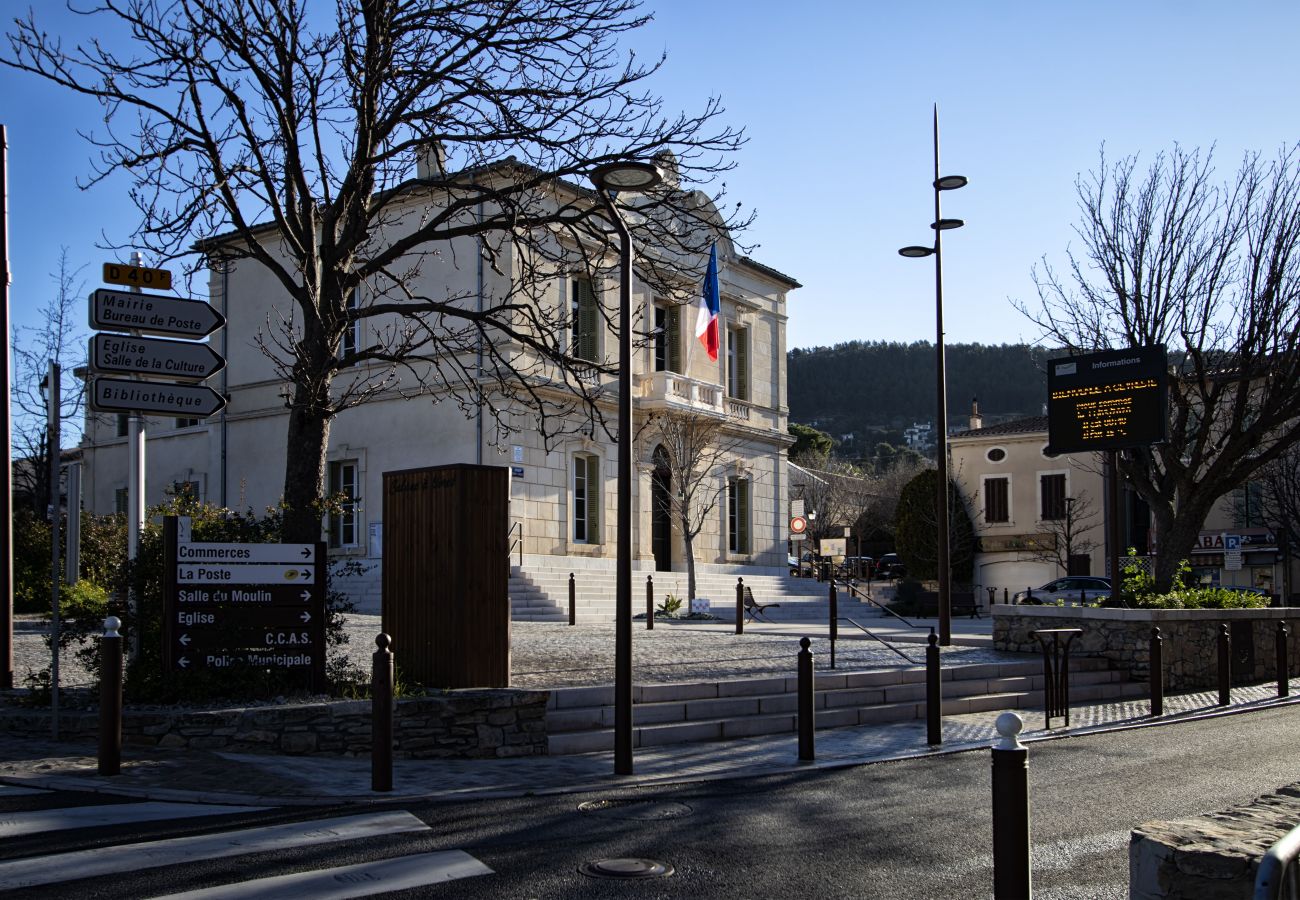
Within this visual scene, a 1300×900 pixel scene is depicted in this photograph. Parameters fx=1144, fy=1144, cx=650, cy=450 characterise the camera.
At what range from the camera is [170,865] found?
5.83 metres

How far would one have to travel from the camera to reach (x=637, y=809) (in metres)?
7.75

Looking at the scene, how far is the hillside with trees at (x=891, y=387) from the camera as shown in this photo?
112750mm

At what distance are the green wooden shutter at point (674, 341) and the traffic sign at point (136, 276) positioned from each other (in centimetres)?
2536

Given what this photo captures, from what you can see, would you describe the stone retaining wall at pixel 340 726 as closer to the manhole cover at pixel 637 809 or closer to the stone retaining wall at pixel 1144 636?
the manhole cover at pixel 637 809

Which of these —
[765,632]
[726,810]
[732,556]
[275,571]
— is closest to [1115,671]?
[765,632]

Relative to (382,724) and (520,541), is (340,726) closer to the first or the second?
(382,724)

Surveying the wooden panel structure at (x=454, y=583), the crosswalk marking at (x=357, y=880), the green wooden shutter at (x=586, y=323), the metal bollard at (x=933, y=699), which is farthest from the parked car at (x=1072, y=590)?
the crosswalk marking at (x=357, y=880)

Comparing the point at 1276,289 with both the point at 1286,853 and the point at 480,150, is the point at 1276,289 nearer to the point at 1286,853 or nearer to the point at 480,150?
the point at 480,150

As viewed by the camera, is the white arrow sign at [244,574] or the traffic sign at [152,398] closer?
the traffic sign at [152,398]

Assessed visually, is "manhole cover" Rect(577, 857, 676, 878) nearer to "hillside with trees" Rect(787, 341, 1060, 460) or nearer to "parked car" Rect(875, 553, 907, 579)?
"parked car" Rect(875, 553, 907, 579)

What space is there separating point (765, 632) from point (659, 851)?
52.4 ft

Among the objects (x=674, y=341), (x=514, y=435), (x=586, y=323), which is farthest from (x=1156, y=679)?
(x=674, y=341)

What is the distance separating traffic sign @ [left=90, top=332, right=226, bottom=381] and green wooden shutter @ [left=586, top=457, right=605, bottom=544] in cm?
2200

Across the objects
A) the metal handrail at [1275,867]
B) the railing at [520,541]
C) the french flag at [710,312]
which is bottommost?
the metal handrail at [1275,867]
